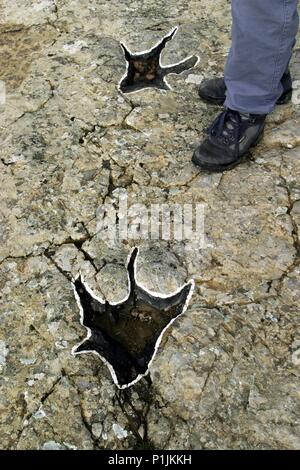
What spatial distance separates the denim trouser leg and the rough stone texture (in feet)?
0.74

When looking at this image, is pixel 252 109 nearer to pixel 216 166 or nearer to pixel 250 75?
pixel 250 75

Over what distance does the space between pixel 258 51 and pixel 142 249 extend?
28.8 inches

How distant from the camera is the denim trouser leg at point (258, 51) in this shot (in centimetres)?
155

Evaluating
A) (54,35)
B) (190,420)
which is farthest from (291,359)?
(54,35)

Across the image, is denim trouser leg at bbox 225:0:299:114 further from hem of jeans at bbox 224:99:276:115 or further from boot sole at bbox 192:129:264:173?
boot sole at bbox 192:129:264:173

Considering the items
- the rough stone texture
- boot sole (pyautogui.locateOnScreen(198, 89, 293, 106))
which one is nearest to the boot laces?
the rough stone texture

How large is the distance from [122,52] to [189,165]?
0.75m

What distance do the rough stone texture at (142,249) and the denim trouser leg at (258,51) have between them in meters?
0.22

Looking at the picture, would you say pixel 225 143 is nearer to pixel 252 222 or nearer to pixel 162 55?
pixel 252 222

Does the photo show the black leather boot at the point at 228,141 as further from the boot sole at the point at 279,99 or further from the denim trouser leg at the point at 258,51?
the boot sole at the point at 279,99

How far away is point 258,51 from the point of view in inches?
64.4

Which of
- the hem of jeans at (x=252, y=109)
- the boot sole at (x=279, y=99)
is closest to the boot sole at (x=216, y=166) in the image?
the hem of jeans at (x=252, y=109)

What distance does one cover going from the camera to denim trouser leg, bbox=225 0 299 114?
155 centimetres
